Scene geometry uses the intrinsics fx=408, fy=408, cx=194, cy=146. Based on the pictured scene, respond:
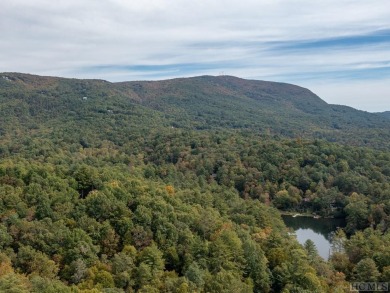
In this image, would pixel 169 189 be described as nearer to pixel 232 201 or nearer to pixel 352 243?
pixel 232 201

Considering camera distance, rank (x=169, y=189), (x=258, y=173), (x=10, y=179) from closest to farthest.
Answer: (x=10, y=179)
(x=169, y=189)
(x=258, y=173)

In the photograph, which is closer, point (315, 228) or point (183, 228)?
point (183, 228)

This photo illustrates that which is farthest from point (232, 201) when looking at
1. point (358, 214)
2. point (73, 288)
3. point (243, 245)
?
point (73, 288)

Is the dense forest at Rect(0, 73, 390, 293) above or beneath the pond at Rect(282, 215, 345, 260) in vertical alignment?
above

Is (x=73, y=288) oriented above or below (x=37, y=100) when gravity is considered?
below

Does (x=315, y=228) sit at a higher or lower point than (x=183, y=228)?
lower

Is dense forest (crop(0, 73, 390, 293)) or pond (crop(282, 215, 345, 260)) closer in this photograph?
dense forest (crop(0, 73, 390, 293))

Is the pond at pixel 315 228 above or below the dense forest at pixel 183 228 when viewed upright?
below

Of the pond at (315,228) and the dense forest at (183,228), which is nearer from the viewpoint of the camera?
the dense forest at (183,228)
